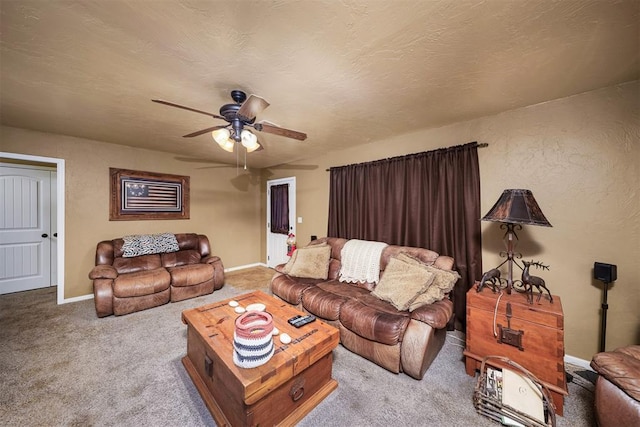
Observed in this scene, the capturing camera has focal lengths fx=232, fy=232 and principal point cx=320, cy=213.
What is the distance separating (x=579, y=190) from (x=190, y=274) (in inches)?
183

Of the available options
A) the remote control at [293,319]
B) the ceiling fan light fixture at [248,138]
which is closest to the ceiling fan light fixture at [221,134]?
the ceiling fan light fixture at [248,138]

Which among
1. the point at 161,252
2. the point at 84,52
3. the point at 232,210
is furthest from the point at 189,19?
the point at 232,210

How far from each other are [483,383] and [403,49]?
94.1 inches

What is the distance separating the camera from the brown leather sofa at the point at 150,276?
9.74 feet

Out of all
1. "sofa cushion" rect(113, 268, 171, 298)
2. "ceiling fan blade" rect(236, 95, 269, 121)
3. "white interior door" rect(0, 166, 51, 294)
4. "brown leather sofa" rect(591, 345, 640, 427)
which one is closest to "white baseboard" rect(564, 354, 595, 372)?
"brown leather sofa" rect(591, 345, 640, 427)

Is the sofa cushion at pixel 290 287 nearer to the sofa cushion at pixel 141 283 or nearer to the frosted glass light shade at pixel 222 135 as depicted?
the sofa cushion at pixel 141 283

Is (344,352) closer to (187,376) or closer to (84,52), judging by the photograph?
(187,376)

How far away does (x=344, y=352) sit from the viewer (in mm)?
2275

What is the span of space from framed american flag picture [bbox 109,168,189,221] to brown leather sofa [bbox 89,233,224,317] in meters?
0.52

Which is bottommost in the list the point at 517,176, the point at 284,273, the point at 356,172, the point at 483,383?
the point at 483,383

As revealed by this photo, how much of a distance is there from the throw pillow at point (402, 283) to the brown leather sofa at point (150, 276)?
2.70 meters

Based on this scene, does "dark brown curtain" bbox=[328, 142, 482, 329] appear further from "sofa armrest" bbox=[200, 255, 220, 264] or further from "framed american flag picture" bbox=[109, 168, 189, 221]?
"framed american flag picture" bbox=[109, 168, 189, 221]

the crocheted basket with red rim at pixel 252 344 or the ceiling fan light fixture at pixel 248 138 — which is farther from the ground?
the ceiling fan light fixture at pixel 248 138

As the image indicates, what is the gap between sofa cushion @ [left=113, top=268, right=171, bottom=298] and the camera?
299 cm
